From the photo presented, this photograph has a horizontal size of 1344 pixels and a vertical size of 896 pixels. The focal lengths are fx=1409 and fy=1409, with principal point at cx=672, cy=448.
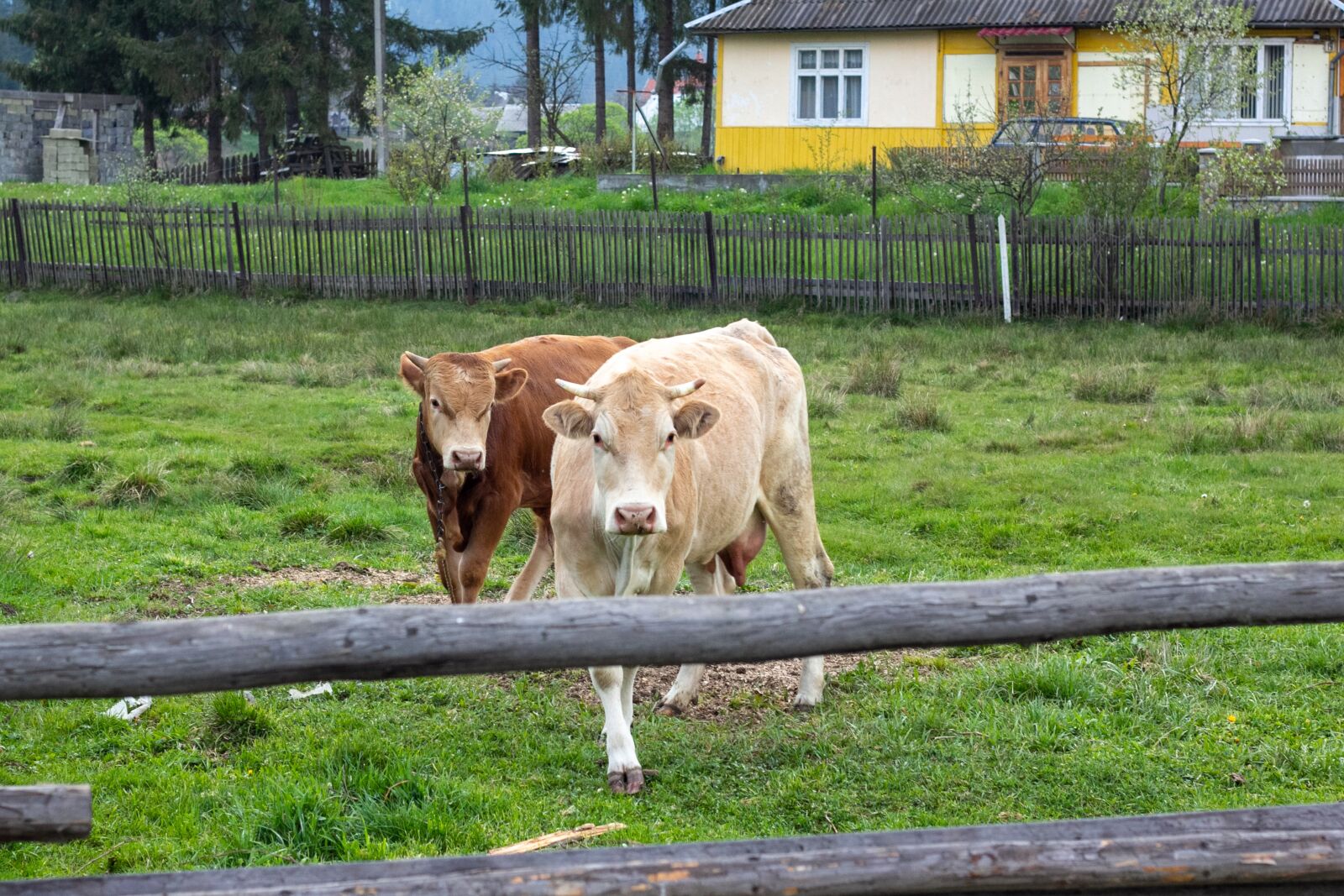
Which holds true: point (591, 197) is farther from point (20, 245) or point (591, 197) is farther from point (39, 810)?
point (39, 810)

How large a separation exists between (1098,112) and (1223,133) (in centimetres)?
255

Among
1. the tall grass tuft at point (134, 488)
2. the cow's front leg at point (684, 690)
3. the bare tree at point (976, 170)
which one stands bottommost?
the cow's front leg at point (684, 690)

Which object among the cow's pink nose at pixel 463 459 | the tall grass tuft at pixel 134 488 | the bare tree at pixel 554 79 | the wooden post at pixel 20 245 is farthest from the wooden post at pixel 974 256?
the bare tree at pixel 554 79

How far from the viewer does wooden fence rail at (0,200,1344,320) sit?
17062 mm

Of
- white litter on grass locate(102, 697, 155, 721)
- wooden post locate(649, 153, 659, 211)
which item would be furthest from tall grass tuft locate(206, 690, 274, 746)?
wooden post locate(649, 153, 659, 211)

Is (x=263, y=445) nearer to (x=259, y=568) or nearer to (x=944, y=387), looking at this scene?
(x=259, y=568)

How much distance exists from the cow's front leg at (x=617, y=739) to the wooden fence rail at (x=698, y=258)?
44.7 ft

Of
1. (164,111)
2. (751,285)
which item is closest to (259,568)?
(751,285)

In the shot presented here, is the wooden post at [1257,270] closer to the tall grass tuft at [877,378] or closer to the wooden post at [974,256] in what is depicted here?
the wooden post at [974,256]

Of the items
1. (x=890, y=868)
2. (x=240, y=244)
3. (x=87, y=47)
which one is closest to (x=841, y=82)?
(x=240, y=244)

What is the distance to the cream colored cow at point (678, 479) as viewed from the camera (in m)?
4.98

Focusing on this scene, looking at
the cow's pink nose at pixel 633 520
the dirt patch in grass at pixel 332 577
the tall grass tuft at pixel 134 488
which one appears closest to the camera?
the cow's pink nose at pixel 633 520

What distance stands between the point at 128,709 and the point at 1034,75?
28.7 metres

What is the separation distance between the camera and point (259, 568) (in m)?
7.83
